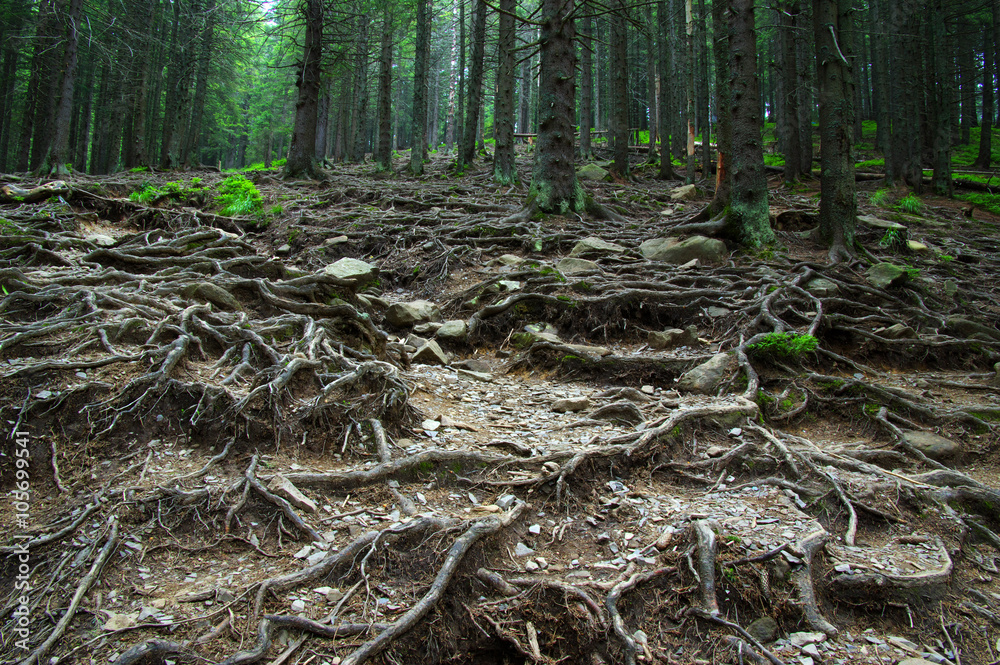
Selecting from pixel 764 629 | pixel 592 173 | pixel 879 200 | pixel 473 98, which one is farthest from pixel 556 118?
pixel 473 98

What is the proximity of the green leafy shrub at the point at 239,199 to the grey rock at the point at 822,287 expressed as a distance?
36.3 feet

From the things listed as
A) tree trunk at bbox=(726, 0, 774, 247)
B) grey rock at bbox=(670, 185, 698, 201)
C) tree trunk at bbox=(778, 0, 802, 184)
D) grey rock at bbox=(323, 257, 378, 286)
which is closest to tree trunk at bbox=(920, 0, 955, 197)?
tree trunk at bbox=(778, 0, 802, 184)

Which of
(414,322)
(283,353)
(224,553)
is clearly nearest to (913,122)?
(414,322)

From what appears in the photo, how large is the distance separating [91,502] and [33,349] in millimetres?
1950

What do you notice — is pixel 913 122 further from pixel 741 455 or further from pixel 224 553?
pixel 224 553

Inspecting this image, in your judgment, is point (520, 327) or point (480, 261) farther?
point (480, 261)

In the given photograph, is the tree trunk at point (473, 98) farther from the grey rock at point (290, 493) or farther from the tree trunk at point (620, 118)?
the grey rock at point (290, 493)

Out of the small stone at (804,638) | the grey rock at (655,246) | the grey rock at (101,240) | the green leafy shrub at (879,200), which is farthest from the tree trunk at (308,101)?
the small stone at (804,638)

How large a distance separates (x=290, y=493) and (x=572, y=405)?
2981 millimetres

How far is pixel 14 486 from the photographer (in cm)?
325

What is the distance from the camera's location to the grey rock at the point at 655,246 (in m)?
8.91

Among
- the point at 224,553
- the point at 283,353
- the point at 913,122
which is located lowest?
the point at 224,553

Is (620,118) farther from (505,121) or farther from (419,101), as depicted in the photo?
(419,101)

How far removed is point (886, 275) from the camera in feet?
25.4
